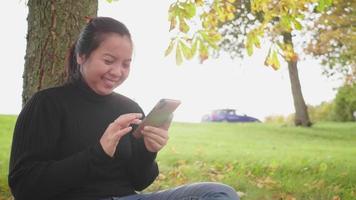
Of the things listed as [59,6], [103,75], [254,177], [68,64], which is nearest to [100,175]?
[103,75]

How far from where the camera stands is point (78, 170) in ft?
8.11

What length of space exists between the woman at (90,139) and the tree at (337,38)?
48.6 ft

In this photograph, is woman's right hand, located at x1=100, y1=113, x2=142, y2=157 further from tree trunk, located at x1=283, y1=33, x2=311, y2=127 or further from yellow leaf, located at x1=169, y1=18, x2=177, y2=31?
tree trunk, located at x1=283, y1=33, x2=311, y2=127

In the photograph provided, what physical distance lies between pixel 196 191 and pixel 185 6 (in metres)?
2.92

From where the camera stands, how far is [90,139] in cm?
274

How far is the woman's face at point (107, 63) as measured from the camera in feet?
9.10

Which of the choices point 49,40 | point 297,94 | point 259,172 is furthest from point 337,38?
point 49,40

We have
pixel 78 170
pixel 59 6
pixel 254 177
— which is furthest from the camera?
pixel 254 177

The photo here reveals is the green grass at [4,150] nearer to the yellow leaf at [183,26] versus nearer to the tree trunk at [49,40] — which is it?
the tree trunk at [49,40]

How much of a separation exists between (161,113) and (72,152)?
0.56 metres

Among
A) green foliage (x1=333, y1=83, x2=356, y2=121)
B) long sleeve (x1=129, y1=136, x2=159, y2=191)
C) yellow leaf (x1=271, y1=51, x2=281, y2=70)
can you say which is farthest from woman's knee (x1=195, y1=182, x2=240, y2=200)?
green foliage (x1=333, y1=83, x2=356, y2=121)

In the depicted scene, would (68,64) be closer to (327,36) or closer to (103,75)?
(103,75)

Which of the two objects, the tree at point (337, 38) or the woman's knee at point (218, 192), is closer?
the woman's knee at point (218, 192)

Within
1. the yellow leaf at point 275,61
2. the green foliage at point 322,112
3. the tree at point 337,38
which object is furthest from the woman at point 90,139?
the green foliage at point 322,112
